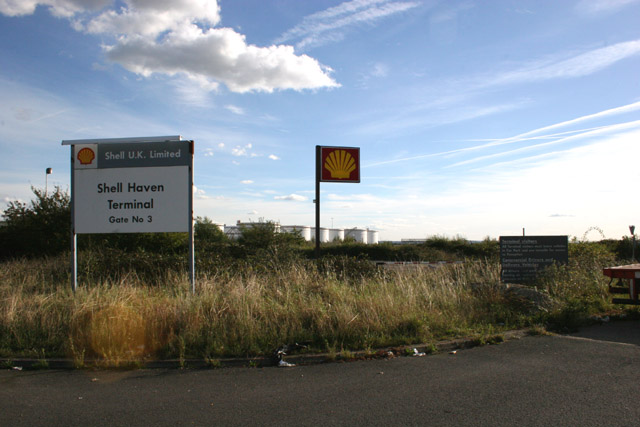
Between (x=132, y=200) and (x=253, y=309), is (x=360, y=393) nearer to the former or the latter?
(x=253, y=309)

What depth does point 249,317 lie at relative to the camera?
276 inches

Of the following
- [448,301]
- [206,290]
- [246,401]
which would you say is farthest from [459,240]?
[246,401]

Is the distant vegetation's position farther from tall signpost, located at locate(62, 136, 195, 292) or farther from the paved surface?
tall signpost, located at locate(62, 136, 195, 292)

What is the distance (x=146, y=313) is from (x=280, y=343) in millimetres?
2106

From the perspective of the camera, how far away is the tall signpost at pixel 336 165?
44.1ft

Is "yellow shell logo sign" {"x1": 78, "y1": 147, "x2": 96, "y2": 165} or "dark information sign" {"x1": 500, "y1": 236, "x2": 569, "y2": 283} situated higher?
"yellow shell logo sign" {"x1": 78, "y1": 147, "x2": 96, "y2": 165}

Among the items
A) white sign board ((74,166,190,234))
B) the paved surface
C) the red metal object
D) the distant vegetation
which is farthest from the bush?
the red metal object

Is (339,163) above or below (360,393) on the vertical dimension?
above

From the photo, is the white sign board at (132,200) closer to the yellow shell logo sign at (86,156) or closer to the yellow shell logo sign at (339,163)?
the yellow shell logo sign at (86,156)

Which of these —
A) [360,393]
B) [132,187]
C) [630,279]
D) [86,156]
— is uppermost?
[86,156]

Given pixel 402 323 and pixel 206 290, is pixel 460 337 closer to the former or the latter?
pixel 402 323

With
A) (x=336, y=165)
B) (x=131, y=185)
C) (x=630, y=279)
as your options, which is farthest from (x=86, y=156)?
(x=630, y=279)

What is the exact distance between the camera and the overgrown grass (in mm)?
6461

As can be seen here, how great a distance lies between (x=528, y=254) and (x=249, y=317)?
7808 millimetres
